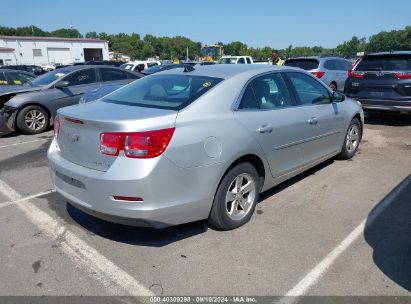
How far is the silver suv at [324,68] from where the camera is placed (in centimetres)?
1188

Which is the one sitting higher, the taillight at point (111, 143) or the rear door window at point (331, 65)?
the rear door window at point (331, 65)

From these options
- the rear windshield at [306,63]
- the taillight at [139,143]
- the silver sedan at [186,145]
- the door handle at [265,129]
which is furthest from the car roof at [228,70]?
the rear windshield at [306,63]

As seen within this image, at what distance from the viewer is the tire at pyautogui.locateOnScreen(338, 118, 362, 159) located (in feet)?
19.2

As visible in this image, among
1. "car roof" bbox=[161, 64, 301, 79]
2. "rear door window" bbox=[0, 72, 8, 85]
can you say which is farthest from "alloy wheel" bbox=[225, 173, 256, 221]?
"rear door window" bbox=[0, 72, 8, 85]

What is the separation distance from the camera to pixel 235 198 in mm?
3721

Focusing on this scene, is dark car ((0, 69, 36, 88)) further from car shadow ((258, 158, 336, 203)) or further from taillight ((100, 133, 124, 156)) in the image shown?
taillight ((100, 133, 124, 156))

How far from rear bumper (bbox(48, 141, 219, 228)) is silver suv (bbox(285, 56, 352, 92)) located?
9.46 metres

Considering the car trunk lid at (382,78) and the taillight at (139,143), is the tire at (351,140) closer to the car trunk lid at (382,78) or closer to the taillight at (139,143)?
the car trunk lid at (382,78)

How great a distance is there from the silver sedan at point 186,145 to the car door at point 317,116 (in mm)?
30

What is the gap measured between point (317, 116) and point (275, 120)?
3.23 ft

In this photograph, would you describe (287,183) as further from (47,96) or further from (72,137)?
(47,96)

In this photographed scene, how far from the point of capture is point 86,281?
297cm

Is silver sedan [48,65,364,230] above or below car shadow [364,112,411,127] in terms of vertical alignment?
above

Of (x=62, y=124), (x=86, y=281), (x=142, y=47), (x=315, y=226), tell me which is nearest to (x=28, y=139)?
(x=62, y=124)
